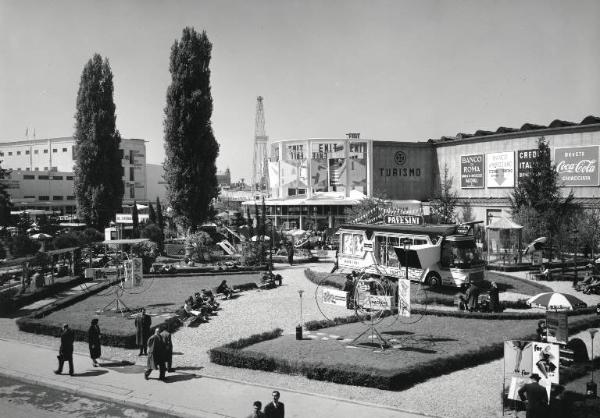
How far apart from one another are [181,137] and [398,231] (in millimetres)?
24836

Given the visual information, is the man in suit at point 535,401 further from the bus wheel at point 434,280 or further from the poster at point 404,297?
the bus wheel at point 434,280

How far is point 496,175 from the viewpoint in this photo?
5950 cm

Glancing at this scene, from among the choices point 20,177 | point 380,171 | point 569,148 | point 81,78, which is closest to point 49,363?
point 81,78

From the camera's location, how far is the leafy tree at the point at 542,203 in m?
41.8

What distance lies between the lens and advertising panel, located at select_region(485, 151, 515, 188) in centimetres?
5784

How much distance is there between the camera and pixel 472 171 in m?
62.7

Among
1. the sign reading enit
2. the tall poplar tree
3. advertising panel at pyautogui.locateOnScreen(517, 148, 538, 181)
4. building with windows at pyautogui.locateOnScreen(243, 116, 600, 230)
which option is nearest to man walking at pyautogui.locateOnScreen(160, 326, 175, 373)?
the sign reading enit

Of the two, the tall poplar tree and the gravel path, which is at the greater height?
the tall poplar tree

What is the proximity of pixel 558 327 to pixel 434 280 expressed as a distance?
41.0 ft

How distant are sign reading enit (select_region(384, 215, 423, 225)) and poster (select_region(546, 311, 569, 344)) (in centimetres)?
1436

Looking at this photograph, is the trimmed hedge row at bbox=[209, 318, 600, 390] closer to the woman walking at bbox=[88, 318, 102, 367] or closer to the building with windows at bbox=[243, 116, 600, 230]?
the woman walking at bbox=[88, 318, 102, 367]

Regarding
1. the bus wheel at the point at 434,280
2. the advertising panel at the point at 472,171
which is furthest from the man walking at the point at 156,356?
the advertising panel at the point at 472,171

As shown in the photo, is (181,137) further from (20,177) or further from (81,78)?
(20,177)

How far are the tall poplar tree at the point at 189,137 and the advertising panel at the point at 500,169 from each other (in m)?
30.8
